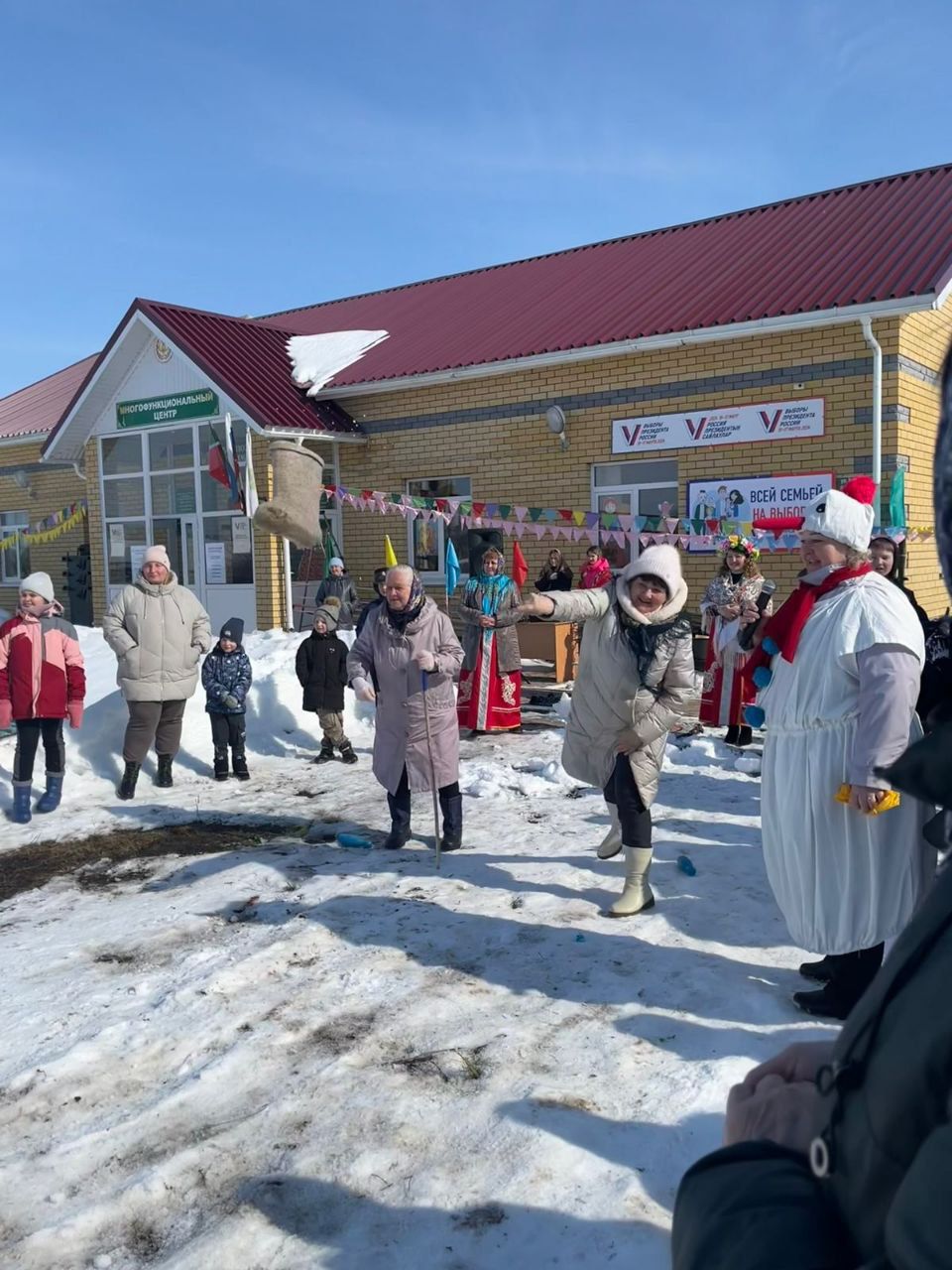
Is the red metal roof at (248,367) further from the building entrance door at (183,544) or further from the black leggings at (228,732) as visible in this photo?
the black leggings at (228,732)

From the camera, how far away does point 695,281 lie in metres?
13.7

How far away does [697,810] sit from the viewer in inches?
266

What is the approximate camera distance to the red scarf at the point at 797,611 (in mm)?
3537

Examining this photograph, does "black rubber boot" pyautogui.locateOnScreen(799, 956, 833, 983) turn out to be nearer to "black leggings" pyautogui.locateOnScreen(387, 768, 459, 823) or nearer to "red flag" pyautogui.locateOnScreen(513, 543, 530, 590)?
"black leggings" pyautogui.locateOnScreen(387, 768, 459, 823)

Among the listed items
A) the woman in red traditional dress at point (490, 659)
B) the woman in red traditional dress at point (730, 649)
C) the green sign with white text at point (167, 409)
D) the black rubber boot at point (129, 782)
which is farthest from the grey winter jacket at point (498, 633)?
the green sign with white text at point (167, 409)

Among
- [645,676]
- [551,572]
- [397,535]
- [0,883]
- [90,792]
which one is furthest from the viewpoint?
[397,535]

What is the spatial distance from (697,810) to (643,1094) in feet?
12.0

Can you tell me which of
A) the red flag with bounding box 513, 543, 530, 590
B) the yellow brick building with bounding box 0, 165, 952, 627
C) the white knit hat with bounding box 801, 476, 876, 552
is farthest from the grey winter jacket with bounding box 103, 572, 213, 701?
the yellow brick building with bounding box 0, 165, 952, 627

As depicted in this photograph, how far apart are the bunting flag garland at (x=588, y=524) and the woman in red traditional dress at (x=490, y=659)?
10.5 feet

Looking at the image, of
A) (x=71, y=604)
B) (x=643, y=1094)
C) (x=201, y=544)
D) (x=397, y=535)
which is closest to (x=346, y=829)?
(x=643, y=1094)

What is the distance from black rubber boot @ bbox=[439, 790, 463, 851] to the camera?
610 centimetres

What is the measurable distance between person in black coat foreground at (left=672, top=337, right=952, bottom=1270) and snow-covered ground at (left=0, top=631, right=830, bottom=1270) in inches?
73.4

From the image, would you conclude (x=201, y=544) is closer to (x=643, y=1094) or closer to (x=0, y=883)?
(x=0, y=883)

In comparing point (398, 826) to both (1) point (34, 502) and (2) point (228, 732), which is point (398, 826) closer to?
(2) point (228, 732)
